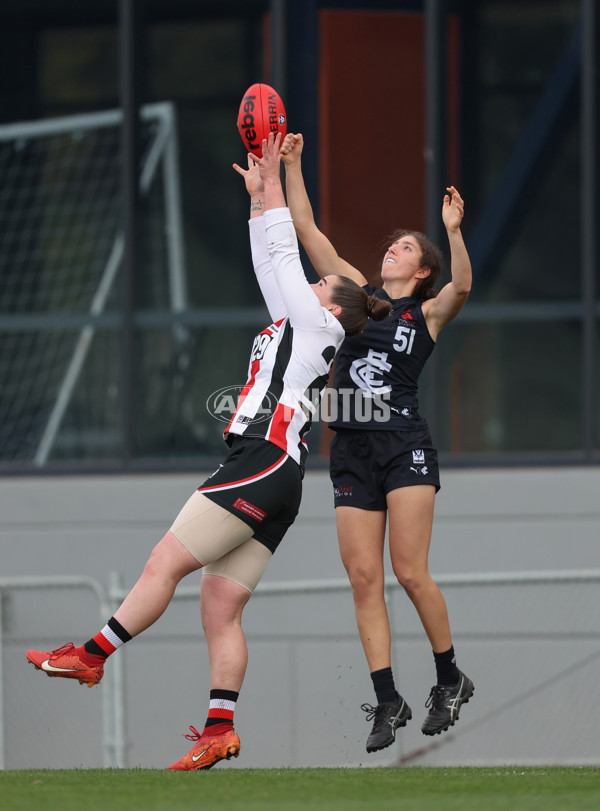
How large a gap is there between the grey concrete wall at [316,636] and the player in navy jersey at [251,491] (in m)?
2.39

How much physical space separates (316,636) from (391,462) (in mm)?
3406

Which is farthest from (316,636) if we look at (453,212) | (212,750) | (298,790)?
(453,212)

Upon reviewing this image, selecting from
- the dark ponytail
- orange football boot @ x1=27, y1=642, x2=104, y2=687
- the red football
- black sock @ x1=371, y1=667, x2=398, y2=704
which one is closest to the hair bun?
the dark ponytail

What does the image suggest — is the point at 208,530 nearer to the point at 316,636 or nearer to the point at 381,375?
the point at 381,375

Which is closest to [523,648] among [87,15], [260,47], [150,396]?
[150,396]

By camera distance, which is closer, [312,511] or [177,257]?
[312,511]

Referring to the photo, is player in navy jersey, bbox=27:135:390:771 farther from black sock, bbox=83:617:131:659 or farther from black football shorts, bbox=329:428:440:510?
black football shorts, bbox=329:428:440:510

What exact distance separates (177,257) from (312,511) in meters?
2.07

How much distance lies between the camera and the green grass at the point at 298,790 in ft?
12.9

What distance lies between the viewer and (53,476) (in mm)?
8414

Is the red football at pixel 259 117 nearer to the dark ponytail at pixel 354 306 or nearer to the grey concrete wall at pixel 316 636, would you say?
the dark ponytail at pixel 354 306

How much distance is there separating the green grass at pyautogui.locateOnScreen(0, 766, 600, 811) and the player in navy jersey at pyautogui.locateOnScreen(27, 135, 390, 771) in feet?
1.00

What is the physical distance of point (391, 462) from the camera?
189 inches

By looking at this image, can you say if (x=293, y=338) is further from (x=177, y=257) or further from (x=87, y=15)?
(x=87, y=15)
